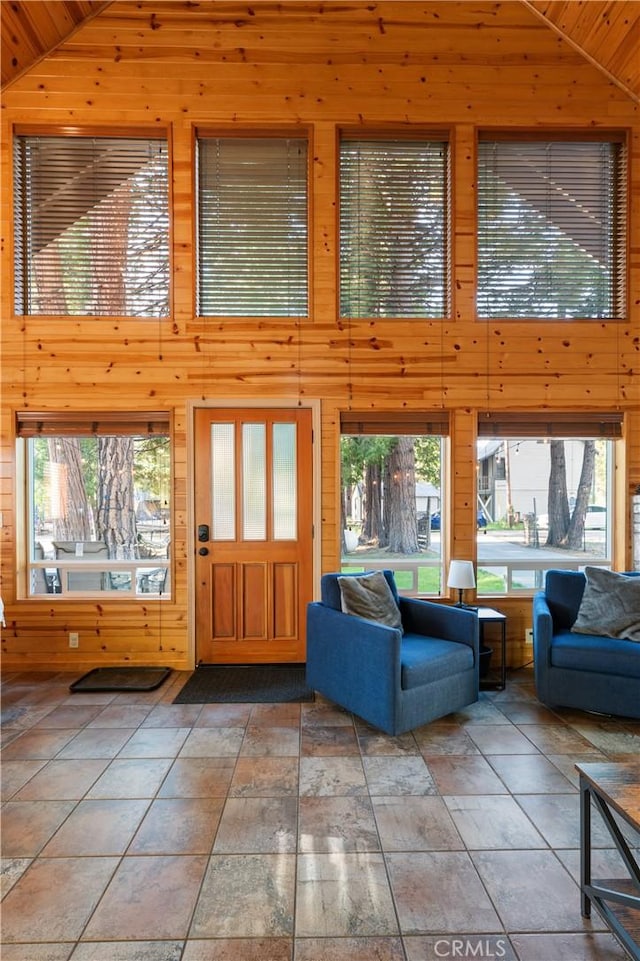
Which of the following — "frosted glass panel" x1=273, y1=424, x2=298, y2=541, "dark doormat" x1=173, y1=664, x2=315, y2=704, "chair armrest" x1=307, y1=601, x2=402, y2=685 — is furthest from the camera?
"frosted glass panel" x1=273, y1=424, x2=298, y2=541

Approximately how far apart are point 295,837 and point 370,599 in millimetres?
1522

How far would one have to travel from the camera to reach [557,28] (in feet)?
13.8


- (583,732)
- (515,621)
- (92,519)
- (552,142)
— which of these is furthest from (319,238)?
(583,732)

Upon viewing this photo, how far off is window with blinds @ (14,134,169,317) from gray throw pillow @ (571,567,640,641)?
3923 mm

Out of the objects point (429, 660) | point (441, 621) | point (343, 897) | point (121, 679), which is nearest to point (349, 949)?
point (343, 897)

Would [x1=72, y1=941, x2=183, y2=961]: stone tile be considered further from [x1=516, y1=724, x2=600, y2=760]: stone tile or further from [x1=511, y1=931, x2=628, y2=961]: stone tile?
[x1=516, y1=724, x2=600, y2=760]: stone tile

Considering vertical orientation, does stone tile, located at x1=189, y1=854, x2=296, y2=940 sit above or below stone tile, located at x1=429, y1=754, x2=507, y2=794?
above

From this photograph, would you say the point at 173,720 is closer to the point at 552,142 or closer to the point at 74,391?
the point at 74,391

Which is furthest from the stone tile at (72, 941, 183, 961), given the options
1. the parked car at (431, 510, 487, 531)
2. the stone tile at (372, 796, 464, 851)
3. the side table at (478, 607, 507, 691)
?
the parked car at (431, 510, 487, 531)

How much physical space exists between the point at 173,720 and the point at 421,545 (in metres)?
2.35

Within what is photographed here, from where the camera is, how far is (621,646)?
322 centimetres

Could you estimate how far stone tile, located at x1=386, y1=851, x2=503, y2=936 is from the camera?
5.65 ft

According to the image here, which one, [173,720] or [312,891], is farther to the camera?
[173,720]

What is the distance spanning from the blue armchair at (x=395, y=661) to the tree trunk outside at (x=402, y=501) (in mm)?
751
